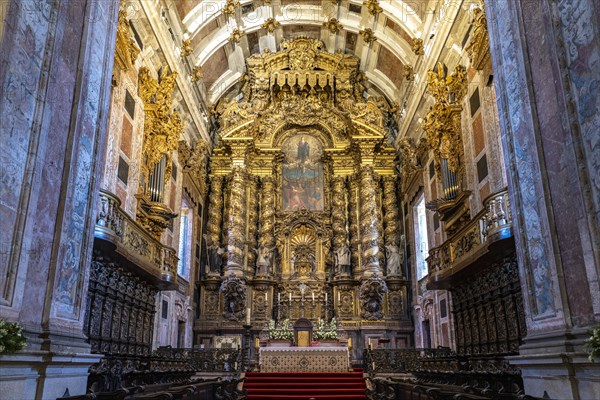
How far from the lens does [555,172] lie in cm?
662

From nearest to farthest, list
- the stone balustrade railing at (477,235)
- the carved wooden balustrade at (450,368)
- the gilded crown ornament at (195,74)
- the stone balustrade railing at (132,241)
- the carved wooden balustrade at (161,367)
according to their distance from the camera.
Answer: the carved wooden balustrade at (450,368) < the carved wooden balustrade at (161,367) < the stone balustrade railing at (477,235) < the stone balustrade railing at (132,241) < the gilded crown ornament at (195,74)

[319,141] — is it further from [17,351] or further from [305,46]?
[17,351]

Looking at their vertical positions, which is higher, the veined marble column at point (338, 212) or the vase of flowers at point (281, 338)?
the veined marble column at point (338, 212)

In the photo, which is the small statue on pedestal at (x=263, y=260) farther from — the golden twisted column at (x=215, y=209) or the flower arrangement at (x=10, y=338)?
the flower arrangement at (x=10, y=338)

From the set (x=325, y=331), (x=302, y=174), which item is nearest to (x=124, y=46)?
(x=325, y=331)

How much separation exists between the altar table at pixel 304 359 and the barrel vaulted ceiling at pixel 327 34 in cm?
982

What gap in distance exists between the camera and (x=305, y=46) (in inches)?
947

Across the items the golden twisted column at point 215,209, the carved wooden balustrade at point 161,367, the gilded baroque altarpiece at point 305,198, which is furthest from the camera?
the golden twisted column at point 215,209

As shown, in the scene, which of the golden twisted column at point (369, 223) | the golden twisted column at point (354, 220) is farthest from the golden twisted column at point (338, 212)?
the golden twisted column at point (369, 223)

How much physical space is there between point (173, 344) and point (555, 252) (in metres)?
14.5

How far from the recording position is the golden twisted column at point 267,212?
2244cm

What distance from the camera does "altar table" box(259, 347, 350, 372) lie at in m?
14.3

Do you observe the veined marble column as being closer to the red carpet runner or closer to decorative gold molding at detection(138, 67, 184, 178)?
the red carpet runner

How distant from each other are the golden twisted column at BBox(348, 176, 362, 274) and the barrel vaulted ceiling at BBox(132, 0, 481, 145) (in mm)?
3428
